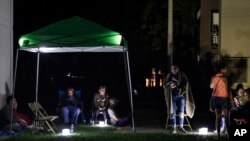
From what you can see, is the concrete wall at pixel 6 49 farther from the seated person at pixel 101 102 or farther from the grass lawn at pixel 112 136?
the seated person at pixel 101 102

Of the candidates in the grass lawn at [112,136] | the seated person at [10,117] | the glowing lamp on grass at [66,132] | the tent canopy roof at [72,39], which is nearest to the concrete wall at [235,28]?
the grass lawn at [112,136]

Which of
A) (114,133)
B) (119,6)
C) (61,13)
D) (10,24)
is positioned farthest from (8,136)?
(119,6)

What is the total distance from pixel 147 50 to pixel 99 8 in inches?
242

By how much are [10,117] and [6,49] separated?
2.69 m

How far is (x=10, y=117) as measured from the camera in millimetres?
14859

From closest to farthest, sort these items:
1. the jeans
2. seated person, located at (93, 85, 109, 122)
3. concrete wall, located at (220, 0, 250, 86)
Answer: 1. the jeans
2. seated person, located at (93, 85, 109, 122)
3. concrete wall, located at (220, 0, 250, 86)

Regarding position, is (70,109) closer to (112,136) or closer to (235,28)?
(112,136)

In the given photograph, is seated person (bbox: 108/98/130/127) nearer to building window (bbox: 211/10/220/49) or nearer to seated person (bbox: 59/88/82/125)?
seated person (bbox: 59/88/82/125)

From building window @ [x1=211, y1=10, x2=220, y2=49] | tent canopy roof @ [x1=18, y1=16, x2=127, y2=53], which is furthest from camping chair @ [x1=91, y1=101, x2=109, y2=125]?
building window @ [x1=211, y1=10, x2=220, y2=49]

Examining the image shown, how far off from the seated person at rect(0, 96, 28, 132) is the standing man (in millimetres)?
4037

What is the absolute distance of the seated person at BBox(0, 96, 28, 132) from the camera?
1473 centimetres

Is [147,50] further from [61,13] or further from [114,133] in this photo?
[114,133]

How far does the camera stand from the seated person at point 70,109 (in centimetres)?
1588

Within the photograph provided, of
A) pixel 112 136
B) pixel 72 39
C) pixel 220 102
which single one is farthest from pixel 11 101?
pixel 220 102
